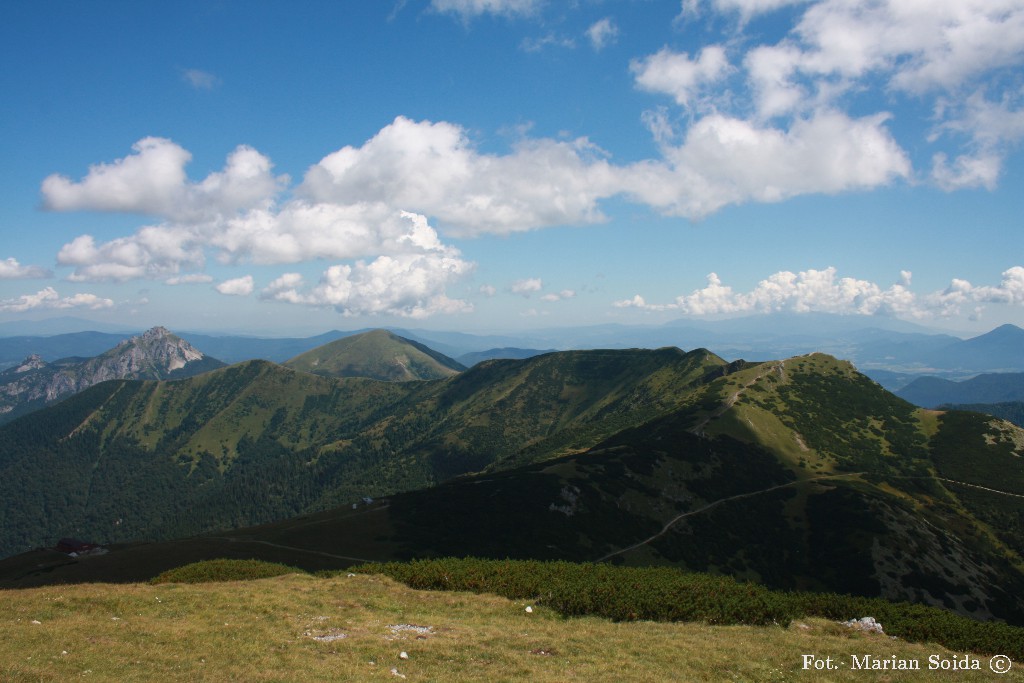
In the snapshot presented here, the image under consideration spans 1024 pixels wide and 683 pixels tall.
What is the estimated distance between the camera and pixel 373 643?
3231 centimetres

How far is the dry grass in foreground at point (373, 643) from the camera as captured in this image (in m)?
27.4

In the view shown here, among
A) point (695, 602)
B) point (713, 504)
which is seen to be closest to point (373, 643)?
point (695, 602)

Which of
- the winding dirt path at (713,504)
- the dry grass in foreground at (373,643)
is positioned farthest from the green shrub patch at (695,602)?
the winding dirt path at (713,504)

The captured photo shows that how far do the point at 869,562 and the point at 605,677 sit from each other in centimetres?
11679

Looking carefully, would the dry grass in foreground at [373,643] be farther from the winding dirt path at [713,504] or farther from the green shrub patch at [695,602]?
the winding dirt path at [713,504]

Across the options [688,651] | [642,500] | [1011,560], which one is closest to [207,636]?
[688,651]

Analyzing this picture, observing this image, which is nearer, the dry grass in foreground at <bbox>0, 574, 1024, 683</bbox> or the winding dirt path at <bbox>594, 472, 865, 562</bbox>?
the dry grass in foreground at <bbox>0, 574, 1024, 683</bbox>

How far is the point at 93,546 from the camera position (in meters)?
88.6

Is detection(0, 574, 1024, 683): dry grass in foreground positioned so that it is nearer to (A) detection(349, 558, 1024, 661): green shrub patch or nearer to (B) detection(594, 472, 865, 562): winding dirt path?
(A) detection(349, 558, 1024, 661): green shrub patch

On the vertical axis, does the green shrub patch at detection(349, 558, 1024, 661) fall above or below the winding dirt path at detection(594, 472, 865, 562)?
above

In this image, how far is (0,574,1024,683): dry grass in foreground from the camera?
90.0 feet

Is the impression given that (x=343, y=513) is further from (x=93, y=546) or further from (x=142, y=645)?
(x=142, y=645)

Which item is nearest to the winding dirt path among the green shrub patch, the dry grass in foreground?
the green shrub patch

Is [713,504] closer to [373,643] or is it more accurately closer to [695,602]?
[695,602]
